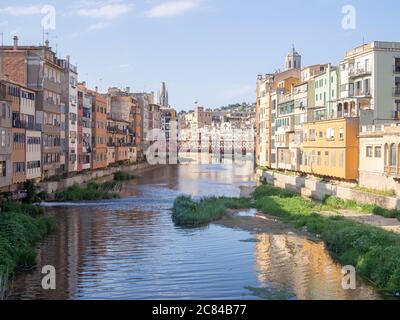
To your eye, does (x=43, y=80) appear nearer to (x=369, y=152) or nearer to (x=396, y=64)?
(x=369, y=152)

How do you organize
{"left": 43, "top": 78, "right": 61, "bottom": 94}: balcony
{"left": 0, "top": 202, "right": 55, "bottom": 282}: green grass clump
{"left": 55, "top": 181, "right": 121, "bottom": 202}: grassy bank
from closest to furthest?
1. {"left": 0, "top": 202, "right": 55, "bottom": 282}: green grass clump
2. {"left": 55, "top": 181, "right": 121, "bottom": 202}: grassy bank
3. {"left": 43, "top": 78, "right": 61, "bottom": 94}: balcony

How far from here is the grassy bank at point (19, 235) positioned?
2350cm

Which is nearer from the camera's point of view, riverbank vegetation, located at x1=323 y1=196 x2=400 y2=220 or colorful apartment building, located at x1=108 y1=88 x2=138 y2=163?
riverbank vegetation, located at x1=323 y1=196 x2=400 y2=220

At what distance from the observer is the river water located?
68.8ft

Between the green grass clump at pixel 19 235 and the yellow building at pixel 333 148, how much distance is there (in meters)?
22.8

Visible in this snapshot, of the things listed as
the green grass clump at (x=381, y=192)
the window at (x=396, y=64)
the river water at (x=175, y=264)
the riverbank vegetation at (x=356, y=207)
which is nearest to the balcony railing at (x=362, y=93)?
the window at (x=396, y=64)

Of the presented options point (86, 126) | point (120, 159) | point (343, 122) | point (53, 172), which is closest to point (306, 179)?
point (343, 122)

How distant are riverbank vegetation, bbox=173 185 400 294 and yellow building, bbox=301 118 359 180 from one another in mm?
4148

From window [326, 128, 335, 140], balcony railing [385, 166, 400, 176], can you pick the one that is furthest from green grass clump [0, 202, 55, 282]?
window [326, 128, 335, 140]

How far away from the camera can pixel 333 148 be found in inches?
1964

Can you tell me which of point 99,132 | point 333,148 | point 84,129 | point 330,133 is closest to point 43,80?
point 84,129

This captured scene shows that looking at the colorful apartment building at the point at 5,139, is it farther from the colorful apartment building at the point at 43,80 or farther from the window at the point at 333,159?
the window at the point at 333,159

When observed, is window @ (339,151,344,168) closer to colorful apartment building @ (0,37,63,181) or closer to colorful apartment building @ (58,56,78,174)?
colorful apartment building @ (0,37,63,181)

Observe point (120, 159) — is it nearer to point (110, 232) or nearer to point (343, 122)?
point (343, 122)
